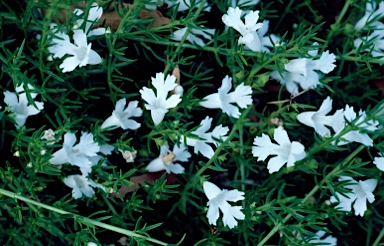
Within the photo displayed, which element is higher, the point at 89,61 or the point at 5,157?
the point at 89,61

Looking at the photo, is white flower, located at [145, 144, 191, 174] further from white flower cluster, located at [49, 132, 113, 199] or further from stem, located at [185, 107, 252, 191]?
white flower cluster, located at [49, 132, 113, 199]

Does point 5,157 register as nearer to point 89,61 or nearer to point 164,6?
point 89,61

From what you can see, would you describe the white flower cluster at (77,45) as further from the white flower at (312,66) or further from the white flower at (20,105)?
the white flower at (312,66)

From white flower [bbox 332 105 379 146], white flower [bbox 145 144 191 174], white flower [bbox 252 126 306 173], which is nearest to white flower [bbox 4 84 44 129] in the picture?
white flower [bbox 145 144 191 174]

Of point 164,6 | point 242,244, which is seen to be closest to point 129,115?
point 164,6

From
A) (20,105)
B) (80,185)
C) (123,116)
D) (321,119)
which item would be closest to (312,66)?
(321,119)
